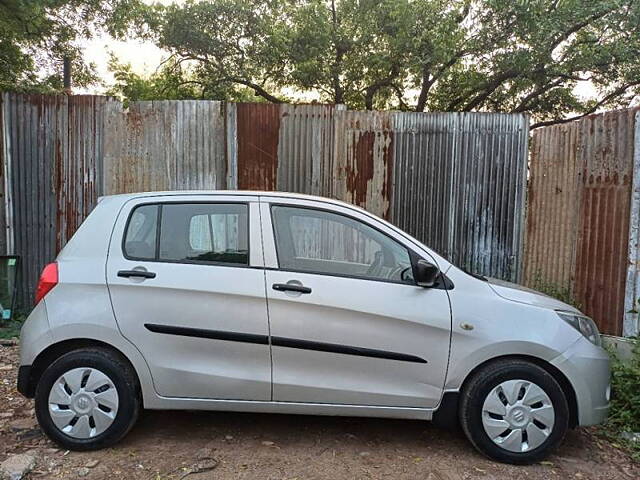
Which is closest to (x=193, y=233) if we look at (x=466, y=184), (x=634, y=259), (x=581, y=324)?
(x=581, y=324)

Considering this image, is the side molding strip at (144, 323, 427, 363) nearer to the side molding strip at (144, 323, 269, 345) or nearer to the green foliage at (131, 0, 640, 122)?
the side molding strip at (144, 323, 269, 345)

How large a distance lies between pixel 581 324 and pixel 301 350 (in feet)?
6.25

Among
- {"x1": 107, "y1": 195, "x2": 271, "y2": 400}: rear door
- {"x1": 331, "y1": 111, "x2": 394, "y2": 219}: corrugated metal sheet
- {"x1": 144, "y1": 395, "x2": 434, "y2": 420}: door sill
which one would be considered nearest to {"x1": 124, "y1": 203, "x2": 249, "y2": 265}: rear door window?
{"x1": 107, "y1": 195, "x2": 271, "y2": 400}: rear door

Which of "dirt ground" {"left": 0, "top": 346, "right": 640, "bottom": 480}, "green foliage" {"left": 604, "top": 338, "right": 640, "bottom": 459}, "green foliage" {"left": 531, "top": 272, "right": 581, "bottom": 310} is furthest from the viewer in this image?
"green foliage" {"left": 531, "top": 272, "right": 581, "bottom": 310}

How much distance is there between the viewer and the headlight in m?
3.19

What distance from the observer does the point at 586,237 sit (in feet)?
16.6

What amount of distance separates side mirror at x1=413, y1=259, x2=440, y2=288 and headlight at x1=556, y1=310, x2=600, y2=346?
0.89 m

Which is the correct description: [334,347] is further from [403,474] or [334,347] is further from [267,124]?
[267,124]

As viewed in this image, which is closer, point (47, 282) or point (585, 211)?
point (47, 282)

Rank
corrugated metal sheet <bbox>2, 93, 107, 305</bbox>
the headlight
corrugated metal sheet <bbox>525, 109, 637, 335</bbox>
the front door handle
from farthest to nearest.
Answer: corrugated metal sheet <bbox>2, 93, 107, 305</bbox>, corrugated metal sheet <bbox>525, 109, 637, 335</bbox>, the headlight, the front door handle

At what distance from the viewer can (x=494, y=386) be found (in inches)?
120

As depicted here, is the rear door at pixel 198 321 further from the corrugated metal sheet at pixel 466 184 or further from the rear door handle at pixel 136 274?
the corrugated metal sheet at pixel 466 184

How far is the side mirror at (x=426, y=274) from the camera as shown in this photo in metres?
3.07

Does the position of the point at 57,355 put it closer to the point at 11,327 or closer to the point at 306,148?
the point at 11,327
